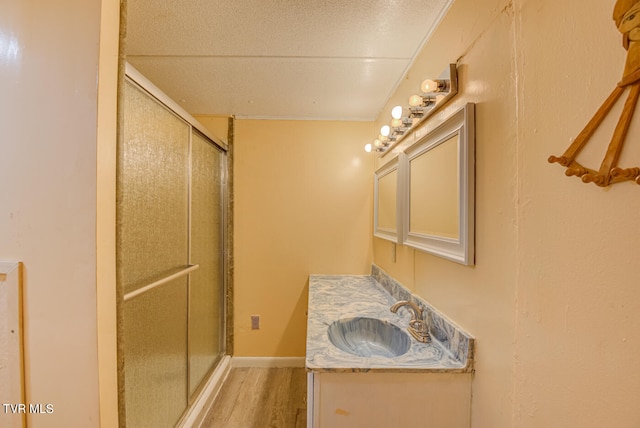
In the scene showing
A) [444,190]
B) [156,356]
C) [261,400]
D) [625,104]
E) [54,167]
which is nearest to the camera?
[625,104]

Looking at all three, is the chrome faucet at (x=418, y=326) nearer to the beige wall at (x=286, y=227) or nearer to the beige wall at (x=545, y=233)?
the beige wall at (x=545, y=233)

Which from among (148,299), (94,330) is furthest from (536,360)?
(148,299)

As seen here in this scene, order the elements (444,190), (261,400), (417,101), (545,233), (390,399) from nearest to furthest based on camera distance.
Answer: (545,233)
(390,399)
(444,190)
(417,101)
(261,400)

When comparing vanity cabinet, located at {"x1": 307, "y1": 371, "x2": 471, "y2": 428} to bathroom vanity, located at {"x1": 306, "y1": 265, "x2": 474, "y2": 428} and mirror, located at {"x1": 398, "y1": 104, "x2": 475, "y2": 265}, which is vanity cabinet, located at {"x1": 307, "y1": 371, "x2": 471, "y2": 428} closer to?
bathroom vanity, located at {"x1": 306, "y1": 265, "x2": 474, "y2": 428}

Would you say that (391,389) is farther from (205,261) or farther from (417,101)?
(205,261)

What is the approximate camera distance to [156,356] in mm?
1217

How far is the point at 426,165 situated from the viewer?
3.75 ft

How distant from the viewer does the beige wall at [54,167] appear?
0.68 m

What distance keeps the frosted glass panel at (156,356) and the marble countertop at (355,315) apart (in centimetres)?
68

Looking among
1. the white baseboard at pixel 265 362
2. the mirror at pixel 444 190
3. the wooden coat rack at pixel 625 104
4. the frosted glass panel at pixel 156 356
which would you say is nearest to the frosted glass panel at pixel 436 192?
the mirror at pixel 444 190

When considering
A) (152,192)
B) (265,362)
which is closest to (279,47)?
(152,192)

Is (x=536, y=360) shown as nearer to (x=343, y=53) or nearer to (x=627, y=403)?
(x=627, y=403)

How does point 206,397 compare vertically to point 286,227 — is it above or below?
below

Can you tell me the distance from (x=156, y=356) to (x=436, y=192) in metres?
1.40
